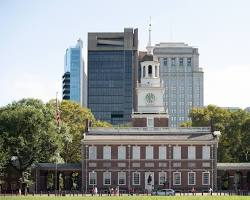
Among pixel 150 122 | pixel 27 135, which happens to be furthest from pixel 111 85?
pixel 27 135

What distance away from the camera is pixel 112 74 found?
604ft

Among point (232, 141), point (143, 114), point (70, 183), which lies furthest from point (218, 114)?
point (70, 183)

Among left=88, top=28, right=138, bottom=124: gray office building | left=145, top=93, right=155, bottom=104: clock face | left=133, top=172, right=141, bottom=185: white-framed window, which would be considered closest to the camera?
left=133, top=172, right=141, bottom=185: white-framed window

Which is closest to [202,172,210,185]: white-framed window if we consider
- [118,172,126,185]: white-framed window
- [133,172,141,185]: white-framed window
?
[133,172,141,185]: white-framed window

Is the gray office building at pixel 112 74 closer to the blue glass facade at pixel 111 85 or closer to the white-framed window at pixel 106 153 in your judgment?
the blue glass facade at pixel 111 85

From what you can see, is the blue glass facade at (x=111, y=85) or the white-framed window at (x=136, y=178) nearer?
the white-framed window at (x=136, y=178)

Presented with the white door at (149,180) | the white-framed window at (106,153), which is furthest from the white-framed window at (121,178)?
the white door at (149,180)

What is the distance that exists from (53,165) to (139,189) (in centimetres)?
996

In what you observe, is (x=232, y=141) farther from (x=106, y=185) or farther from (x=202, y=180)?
(x=106, y=185)

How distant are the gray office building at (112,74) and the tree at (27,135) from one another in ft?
332

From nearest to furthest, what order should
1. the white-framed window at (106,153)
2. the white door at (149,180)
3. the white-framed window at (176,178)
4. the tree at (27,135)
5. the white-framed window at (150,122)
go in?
1. the tree at (27,135)
2. the white door at (149,180)
3. the white-framed window at (106,153)
4. the white-framed window at (176,178)
5. the white-framed window at (150,122)

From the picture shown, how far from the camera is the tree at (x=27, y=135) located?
77.4 meters

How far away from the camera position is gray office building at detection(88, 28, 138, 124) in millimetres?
182125

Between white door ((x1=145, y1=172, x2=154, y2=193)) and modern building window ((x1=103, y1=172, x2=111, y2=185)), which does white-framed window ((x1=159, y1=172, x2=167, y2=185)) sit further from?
modern building window ((x1=103, y1=172, x2=111, y2=185))
